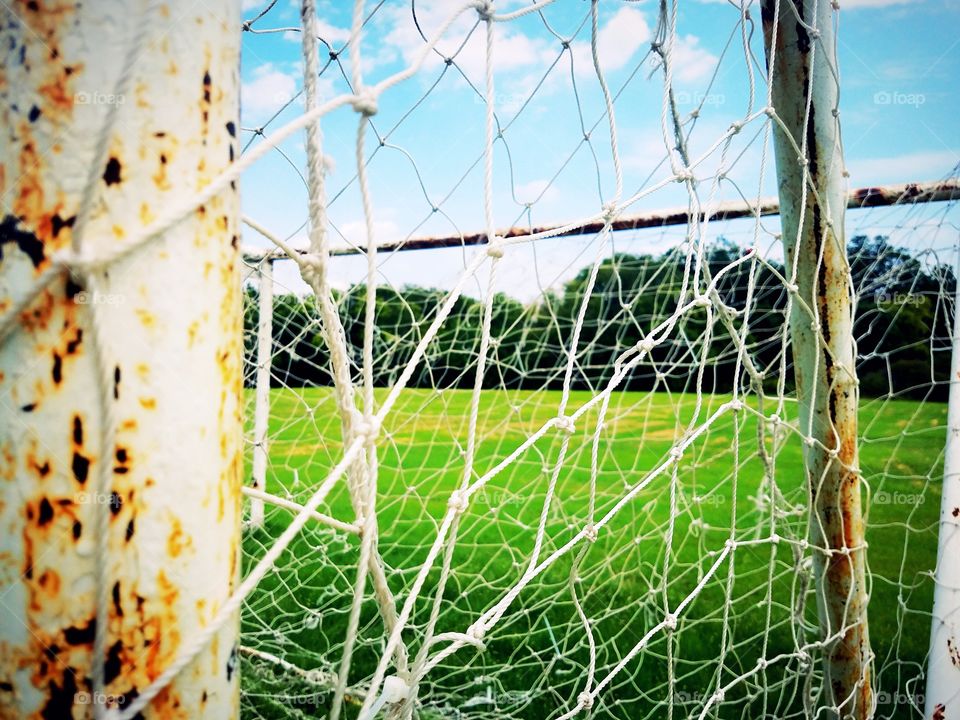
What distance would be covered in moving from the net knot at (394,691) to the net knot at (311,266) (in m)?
0.31

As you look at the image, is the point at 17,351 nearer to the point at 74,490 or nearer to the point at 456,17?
the point at 74,490

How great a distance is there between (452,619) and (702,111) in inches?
59.6

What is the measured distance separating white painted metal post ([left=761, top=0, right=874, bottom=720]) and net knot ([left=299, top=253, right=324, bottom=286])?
0.91m

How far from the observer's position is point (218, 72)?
1.09 ft

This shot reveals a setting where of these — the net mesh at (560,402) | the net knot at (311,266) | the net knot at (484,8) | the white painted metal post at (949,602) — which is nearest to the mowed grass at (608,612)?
the net mesh at (560,402)

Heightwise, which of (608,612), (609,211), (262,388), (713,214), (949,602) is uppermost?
(713,214)

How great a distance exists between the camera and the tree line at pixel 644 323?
1521 mm

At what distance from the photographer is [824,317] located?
41.3 inches

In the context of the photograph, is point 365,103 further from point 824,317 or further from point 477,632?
point 824,317

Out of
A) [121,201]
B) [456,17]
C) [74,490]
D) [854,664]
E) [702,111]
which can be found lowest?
[854,664]

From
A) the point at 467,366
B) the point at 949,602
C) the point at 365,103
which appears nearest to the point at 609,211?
the point at 365,103

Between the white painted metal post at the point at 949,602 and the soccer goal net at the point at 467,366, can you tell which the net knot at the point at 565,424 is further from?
the white painted metal post at the point at 949,602

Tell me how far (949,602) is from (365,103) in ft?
4.53

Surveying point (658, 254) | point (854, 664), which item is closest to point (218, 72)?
point (854, 664)
